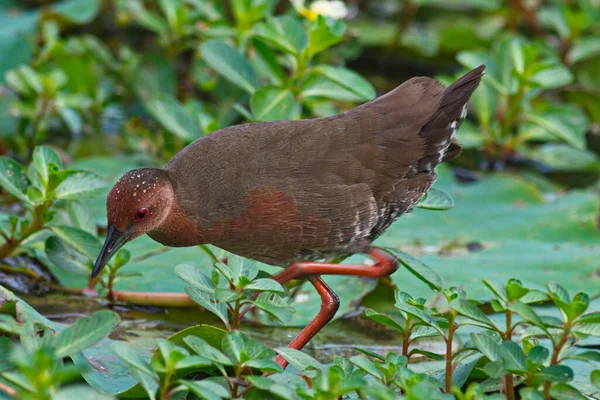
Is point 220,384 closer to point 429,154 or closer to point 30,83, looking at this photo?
point 429,154

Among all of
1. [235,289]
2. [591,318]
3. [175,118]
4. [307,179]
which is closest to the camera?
[591,318]

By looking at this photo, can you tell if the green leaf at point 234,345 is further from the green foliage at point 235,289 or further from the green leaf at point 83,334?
the green leaf at point 83,334

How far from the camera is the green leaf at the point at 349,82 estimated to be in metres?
4.50

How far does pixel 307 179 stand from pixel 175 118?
148cm

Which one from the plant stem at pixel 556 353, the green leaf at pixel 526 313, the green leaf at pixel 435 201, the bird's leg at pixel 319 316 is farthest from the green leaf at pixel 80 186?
the plant stem at pixel 556 353

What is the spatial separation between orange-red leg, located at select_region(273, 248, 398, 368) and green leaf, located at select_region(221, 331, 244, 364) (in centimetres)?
69

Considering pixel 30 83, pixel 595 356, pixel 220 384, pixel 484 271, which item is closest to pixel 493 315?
pixel 484 271

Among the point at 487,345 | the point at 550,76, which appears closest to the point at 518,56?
the point at 550,76

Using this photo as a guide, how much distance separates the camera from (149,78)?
609 cm

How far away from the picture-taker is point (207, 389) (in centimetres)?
269

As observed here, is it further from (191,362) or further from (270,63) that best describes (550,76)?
(191,362)

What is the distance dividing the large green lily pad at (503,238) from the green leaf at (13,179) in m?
1.63

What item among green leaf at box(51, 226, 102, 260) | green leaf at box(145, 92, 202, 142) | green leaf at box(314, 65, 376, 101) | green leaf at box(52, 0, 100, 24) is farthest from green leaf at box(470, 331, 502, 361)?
green leaf at box(52, 0, 100, 24)

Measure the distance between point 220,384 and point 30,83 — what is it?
3.00 metres
